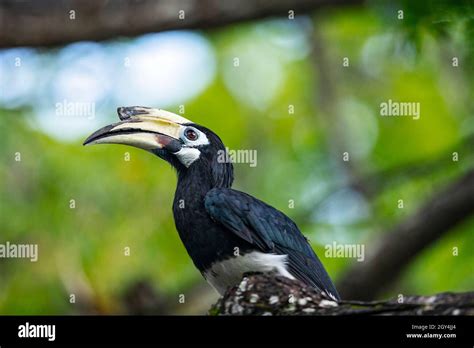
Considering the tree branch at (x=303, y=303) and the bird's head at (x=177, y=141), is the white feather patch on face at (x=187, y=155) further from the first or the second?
the tree branch at (x=303, y=303)

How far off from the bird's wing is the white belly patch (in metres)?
0.06

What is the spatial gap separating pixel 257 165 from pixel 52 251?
223 cm

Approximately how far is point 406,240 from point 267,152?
10.3ft

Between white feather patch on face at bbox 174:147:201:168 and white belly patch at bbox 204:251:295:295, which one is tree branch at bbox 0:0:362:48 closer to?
white feather patch on face at bbox 174:147:201:168

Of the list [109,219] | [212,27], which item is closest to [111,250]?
[109,219]

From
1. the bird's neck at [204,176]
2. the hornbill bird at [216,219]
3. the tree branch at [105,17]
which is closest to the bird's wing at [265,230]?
the hornbill bird at [216,219]

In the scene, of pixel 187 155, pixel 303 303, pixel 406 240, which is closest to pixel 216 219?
pixel 187 155

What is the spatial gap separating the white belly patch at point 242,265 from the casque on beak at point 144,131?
0.97 meters

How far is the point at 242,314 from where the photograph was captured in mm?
5773

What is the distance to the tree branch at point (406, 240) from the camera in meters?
7.84

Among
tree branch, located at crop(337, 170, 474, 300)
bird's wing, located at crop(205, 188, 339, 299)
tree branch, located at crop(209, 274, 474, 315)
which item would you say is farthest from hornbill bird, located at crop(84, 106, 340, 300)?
tree branch, located at crop(337, 170, 474, 300)

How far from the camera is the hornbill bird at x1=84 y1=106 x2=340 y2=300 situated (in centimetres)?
646

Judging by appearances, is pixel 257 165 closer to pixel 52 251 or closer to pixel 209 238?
pixel 52 251
